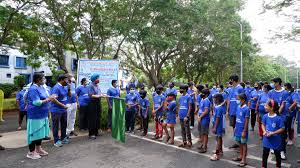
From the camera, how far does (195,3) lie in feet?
57.1

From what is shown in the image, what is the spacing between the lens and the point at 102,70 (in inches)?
424

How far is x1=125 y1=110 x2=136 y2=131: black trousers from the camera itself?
9648mm

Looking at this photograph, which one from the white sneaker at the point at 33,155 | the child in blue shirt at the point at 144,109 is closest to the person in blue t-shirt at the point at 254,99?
the child in blue shirt at the point at 144,109

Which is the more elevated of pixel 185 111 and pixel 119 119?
pixel 185 111

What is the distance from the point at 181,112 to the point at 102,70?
4.26 metres

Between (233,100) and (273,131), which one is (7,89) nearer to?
(233,100)

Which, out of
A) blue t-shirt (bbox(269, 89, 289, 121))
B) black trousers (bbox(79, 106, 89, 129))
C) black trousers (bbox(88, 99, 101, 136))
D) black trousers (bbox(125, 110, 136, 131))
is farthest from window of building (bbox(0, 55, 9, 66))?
blue t-shirt (bbox(269, 89, 289, 121))

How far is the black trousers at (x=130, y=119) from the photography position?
965 cm

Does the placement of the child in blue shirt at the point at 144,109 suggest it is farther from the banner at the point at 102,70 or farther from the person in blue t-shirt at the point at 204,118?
the person in blue t-shirt at the point at 204,118

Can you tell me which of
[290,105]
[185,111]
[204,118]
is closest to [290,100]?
[290,105]

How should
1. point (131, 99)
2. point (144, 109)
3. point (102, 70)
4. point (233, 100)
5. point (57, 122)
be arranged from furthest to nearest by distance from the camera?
point (102, 70) < point (131, 99) < point (144, 109) < point (233, 100) < point (57, 122)

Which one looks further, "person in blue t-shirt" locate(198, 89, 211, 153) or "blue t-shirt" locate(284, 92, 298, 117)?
"blue t-shirt" locate(284, 92, 298, 117)

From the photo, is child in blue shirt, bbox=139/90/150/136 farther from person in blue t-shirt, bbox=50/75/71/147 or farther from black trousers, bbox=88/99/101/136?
person in blue t-shirt, bbox=50/75/71/147

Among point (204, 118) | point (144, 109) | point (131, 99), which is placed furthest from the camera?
point (131, 99)
